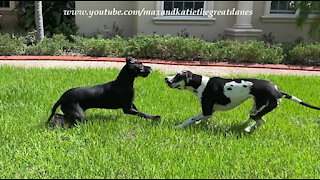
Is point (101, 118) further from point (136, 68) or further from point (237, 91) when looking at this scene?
point (237, 91)

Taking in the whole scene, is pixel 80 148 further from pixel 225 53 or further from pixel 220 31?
pixel 220 31

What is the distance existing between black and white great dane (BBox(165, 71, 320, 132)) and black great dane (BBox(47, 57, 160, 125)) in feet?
1.50

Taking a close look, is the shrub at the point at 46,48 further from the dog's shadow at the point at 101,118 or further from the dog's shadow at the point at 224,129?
the dog's shadow at the point at 224,129

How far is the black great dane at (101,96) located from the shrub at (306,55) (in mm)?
6240

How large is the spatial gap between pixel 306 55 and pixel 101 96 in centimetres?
686

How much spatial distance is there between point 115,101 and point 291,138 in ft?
6.72

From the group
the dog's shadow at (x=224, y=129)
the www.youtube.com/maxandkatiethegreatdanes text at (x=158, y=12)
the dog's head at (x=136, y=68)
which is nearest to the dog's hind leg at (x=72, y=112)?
the dog's head at (x=136, y=68)

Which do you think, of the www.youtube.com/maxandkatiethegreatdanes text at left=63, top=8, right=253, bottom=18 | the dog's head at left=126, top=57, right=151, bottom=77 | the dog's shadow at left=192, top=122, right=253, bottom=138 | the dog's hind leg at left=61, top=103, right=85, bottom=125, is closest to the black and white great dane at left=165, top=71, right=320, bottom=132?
the dog's shadow at left=192, top=122, right=253, bottom=138

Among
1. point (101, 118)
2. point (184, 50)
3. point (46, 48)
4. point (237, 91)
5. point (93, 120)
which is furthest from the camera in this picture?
point (46, 48)

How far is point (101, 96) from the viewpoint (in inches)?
139

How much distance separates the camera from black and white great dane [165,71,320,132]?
11.0ft

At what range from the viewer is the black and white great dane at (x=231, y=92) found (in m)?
3.34

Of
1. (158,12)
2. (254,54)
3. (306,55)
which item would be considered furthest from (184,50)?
(158,12)

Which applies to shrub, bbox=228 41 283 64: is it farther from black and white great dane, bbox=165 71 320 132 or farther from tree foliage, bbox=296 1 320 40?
black and white great dane, bbox=165 71 320 132
